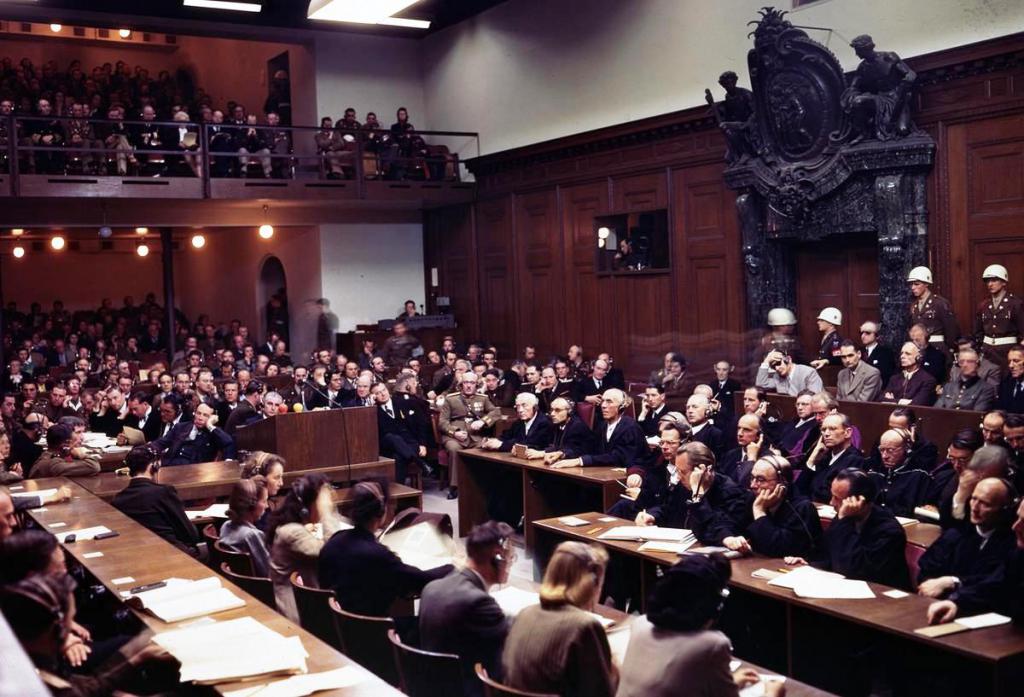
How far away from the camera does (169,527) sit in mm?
6926

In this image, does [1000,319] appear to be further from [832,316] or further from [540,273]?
[540,273]

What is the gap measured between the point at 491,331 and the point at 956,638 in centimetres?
1389

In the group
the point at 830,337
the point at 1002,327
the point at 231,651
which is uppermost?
the point at 1002,327

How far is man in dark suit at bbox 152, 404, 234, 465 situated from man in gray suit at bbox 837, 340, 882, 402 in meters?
5.69

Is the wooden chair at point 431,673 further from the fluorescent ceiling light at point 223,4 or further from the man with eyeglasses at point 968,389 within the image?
the fluorescent ceiling light at point 223,4

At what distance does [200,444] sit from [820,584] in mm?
6291

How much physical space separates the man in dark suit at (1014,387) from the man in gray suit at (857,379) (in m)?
1.40

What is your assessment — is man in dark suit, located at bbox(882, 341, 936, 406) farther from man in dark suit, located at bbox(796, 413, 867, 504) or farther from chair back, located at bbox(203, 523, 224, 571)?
chair back, located at bbox(203, 523, 224, 571)

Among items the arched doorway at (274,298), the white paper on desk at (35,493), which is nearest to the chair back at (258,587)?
the white paper on desk at (35,493)

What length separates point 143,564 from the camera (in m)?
5.64

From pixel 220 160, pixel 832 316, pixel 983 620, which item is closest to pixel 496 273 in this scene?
pixel 220 160

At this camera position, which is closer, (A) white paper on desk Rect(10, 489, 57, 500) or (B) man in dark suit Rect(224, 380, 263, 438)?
(A) white paper on desk Rect(10, 489, 57, 500)

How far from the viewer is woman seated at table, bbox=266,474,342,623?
5523 millimetres

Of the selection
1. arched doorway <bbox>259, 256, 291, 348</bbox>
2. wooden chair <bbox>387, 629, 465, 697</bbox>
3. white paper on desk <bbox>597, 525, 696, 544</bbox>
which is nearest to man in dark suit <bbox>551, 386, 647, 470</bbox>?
white paper on desk <bbox>597, 525, 696, 544</bbox>
